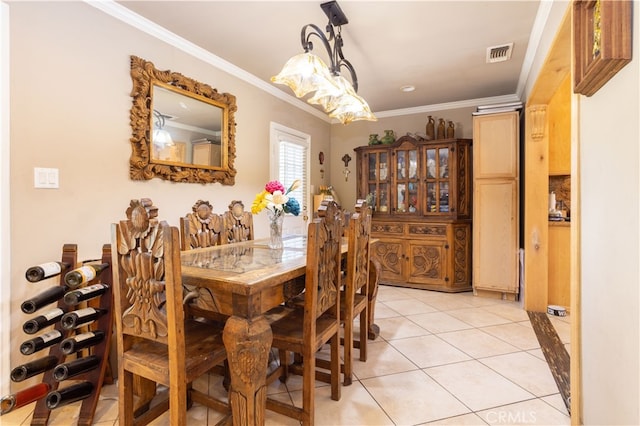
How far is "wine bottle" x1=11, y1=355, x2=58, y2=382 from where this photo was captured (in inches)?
57.5

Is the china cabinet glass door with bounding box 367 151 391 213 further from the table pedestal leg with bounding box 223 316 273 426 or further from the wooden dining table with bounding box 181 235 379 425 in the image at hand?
the table pedestal leg with bounding box 223 316 273 426

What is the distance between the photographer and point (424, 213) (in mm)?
4254

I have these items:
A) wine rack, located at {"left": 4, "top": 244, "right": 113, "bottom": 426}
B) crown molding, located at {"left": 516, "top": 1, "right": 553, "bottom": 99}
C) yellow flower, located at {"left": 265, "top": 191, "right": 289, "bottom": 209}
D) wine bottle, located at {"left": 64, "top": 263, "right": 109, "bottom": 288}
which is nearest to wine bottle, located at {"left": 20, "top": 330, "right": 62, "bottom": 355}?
wine rack, located at {"left": 4, "top": 244, "right": 113, "bottom": 426}

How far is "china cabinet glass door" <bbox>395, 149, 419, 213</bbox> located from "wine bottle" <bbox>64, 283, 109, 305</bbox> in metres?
3.60

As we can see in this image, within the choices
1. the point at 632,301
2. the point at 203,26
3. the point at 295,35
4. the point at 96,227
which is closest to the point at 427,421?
the point at 632,301

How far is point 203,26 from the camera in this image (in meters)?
2.48

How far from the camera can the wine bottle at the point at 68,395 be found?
1.49 m

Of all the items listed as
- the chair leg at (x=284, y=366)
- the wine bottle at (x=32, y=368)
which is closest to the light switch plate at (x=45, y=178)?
the wine bottle at (x=32, y=368)

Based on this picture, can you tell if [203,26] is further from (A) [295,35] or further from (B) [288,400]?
(B) [288,400]

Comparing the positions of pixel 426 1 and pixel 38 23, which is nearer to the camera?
pixel 38 23

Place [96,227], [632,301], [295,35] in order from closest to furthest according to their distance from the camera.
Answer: [632,301], [96,227], [295,35]

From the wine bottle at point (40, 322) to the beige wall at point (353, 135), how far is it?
357 centimetres

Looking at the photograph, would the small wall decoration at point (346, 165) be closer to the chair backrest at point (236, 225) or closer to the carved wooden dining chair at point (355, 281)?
the chair backrest at point (236, 225)

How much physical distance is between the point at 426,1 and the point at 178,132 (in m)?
2.13
